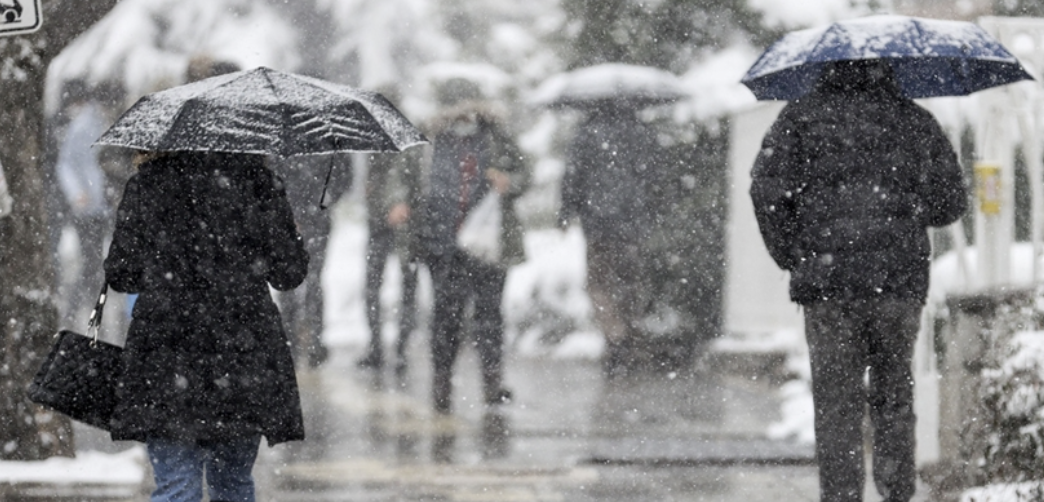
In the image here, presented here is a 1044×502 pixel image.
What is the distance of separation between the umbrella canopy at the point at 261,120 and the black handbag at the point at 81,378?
48 cm

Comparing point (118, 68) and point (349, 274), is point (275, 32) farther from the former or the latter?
point (349, 274)

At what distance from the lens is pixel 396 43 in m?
13.8

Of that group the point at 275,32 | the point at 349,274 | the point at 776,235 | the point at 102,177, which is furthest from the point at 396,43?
the point at 776,235

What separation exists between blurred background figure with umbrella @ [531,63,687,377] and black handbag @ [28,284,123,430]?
5.59 meters

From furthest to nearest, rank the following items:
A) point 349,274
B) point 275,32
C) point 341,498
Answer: point 349,274, point 275,32, point 341,498

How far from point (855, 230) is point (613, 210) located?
5.09 m

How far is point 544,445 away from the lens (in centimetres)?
732

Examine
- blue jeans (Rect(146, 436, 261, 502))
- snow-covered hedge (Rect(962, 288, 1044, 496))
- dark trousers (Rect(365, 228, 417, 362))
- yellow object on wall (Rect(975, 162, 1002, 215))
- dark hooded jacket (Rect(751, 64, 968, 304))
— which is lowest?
dark trousers (Rect(365, 228, 417, 362))

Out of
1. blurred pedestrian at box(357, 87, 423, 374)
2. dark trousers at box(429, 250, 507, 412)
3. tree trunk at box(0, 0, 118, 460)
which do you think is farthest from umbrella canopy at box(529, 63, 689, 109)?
tree trunk at box(0, 0, 118, 460)

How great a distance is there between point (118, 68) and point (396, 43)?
8.34 ft

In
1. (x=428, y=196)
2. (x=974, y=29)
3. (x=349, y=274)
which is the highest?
(x=974, y=29)

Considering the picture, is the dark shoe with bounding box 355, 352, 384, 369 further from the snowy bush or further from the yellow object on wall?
the snowy bush

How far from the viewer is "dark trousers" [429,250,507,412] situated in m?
8.41

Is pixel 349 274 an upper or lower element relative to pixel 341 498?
lower
